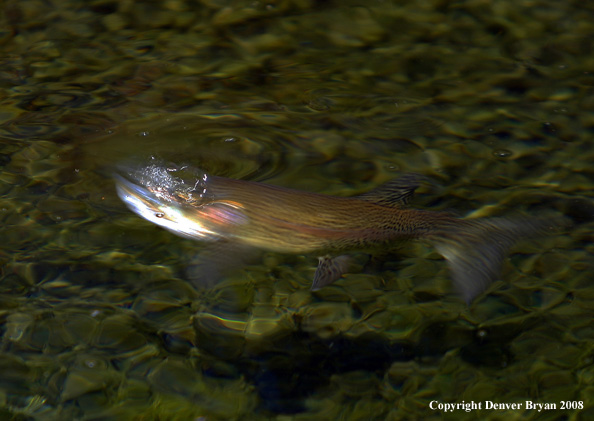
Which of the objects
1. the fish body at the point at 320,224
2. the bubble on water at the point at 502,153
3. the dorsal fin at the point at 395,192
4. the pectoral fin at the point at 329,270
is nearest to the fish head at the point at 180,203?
the fish body at the point at 320,224

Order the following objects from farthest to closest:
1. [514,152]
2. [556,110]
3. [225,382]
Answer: [556,110] < [514,152] < [225,382]

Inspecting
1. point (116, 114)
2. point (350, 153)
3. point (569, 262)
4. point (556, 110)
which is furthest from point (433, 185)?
point (116, 114)

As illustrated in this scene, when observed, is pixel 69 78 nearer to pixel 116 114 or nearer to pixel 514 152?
pixel 116 114

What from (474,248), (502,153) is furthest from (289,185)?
(502,153)

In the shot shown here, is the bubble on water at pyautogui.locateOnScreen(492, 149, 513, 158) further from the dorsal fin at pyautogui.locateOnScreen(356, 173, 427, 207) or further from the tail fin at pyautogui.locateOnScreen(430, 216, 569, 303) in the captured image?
the tail fin at pyautogui.locateOnScreen(430, 216, 569, 303)

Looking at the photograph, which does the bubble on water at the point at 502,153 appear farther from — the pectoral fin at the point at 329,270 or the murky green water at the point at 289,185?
the pectoral fin at the point at 329,270

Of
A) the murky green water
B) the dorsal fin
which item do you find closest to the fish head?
the murky green water
